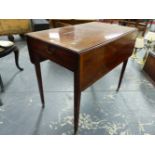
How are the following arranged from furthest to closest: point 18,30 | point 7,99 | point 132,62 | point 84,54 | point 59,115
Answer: point 18,30
point 132,62
point 7,99
point 59,115
point 84,54

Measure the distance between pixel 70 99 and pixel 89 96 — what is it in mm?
230

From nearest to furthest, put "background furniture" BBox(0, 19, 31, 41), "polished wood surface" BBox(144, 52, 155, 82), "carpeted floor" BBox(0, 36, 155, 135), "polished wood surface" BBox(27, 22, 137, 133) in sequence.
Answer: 1. "polished wood surface" BBox(27, 22, 137, 133)
2. "carpeted floor" BBox(0, 36, 155, 135)
3. "polished wood surface" BBox(144, 52, 155, 82)
4. "background furniture" BBox(0, 19, 31, 41)

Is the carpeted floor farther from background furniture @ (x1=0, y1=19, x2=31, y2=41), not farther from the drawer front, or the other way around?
background furniture @ (x1=0, y1=19, x2=31, y2=41)

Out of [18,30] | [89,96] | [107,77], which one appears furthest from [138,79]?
[18,30]

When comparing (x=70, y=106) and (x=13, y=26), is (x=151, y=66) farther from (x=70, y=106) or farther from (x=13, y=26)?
(x=13, y=26)

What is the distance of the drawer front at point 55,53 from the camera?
835 mm

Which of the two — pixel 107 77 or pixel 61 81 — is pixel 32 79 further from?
pixel 107 77

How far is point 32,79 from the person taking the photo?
77.9 inches

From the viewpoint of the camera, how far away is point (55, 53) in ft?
3.00

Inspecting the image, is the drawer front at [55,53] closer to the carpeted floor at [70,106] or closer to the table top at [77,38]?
the table top at [77,38]

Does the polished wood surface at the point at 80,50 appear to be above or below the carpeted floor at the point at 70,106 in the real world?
above

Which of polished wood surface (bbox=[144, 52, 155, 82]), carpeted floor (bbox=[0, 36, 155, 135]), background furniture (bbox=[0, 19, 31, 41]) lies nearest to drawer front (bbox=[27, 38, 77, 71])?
carpeted floor (bbox=[0, 36, 155, 135])

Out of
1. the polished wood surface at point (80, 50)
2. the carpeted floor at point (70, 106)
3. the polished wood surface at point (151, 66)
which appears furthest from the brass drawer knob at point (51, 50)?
the polished wood surface at point (151, 66)

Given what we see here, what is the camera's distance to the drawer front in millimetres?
835
